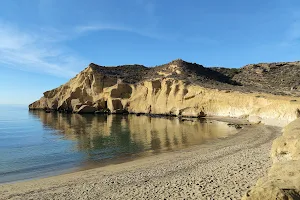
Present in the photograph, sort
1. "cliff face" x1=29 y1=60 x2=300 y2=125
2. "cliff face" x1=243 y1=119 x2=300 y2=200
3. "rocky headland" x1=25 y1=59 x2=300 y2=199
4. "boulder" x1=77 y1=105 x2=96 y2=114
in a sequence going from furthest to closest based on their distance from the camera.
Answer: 1. "boulder" x1=77 y1=105 x2=96 y2=114
2. "cliff face" x1=29 y1=60 x2=300 y2=125
3. "rocky headland" x1=25 y1=59 x2=300 y2=199
4. "cliff face" x1=243 y1=119 x2=300 y2=200

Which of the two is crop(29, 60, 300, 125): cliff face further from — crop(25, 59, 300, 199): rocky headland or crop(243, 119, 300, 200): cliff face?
crop(243, 119, 300, 200): cliff face

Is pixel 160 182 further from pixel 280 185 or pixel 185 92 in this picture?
pixel 185 92

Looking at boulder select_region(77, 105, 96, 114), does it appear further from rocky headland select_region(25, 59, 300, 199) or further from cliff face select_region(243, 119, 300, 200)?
cliff face select_region(243, 119, 300, 200)

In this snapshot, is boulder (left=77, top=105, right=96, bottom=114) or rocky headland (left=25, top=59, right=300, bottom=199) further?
boulder (left=77, top=105, right=96, bottom=114)

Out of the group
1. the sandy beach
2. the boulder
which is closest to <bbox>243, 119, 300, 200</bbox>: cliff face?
the sandy beach

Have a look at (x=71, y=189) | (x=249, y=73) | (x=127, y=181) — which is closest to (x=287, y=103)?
(x=127, y=181)

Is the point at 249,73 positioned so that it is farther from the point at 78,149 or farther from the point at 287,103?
the point at 78,149

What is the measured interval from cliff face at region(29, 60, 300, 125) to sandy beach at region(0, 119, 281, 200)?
86.4ft

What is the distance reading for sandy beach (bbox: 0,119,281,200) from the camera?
1181 centimetres

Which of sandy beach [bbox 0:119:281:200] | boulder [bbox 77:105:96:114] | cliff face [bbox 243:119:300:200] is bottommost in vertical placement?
sandy beach [bbox 0:119:281:200]

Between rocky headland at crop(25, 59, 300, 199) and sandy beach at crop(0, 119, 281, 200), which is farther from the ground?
rocky headland at crop(25, 59, 300, 199)

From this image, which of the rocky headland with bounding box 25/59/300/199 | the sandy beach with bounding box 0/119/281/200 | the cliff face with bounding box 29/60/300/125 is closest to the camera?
the sandy beach with bounding box 0/119/281/200

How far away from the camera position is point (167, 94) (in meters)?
73.1

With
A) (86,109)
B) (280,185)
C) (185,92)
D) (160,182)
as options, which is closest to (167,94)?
(185,92)
